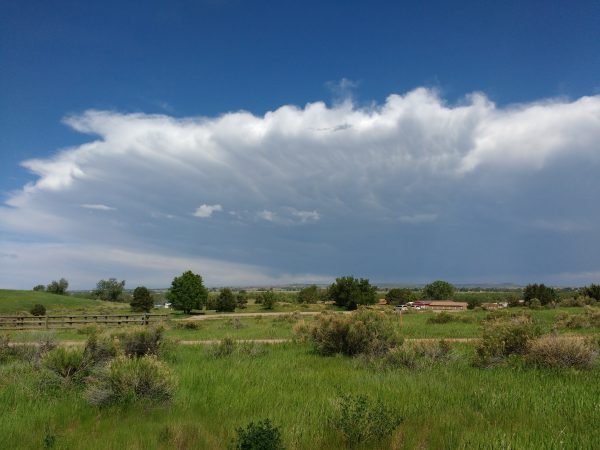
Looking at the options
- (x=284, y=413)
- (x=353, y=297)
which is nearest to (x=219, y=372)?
(x=284, y=413)

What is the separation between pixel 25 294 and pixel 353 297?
70.8 m

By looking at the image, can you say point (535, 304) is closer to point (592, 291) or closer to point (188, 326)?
point (592, 291)

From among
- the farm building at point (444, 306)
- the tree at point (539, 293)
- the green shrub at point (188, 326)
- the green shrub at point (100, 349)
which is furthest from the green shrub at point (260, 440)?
the farm building at point (444, 306)

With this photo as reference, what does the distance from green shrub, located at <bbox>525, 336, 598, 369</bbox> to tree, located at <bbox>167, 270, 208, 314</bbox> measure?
70.5 meters

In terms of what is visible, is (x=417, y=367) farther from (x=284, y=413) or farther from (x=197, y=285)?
(x=197, y=285)

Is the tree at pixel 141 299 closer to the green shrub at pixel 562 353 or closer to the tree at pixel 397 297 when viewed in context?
the tree at pixel 397 297

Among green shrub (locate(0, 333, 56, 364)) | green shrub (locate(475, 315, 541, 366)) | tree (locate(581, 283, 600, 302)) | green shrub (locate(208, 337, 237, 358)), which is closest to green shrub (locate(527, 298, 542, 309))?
tree (locate(581, 283, 600, 302))

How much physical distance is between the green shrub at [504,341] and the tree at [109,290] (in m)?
153

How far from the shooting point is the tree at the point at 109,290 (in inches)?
5782

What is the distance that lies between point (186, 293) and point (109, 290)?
86242mm

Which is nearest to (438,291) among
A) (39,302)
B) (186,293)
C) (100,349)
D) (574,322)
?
(186,293)

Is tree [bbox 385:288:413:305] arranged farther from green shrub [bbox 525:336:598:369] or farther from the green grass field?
the green grass field

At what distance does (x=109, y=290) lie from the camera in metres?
148

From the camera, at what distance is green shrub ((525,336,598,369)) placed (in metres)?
10.2
